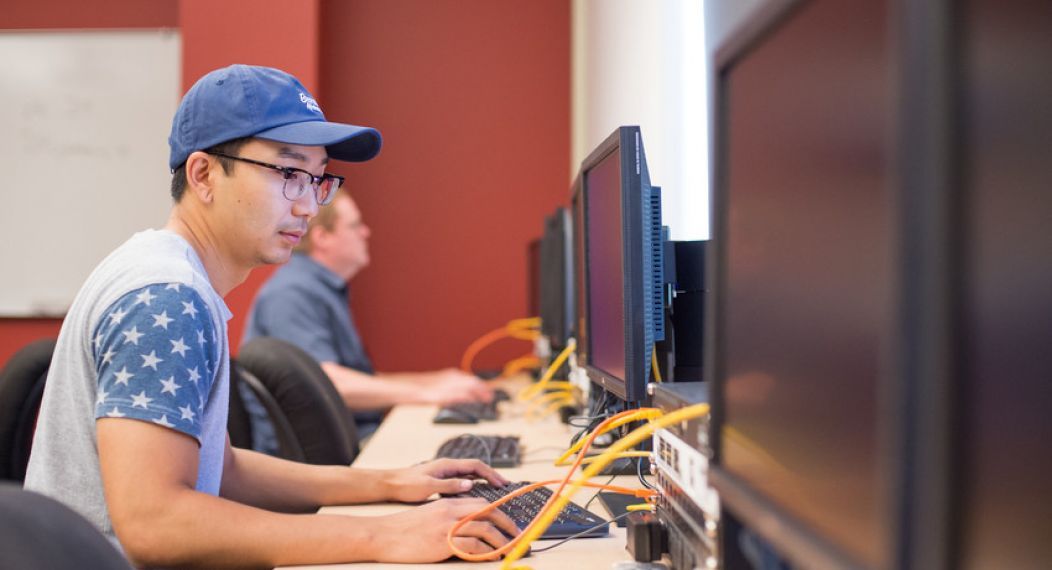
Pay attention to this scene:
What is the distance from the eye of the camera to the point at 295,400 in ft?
6.51

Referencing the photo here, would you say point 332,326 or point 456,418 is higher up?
point 332,326

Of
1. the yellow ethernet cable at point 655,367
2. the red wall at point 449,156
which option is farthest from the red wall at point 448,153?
the yellow ethernet cable at point 655,367

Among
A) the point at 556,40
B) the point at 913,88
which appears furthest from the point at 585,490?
the point at 556,40

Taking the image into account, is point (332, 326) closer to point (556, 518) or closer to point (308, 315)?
point (308, 315)

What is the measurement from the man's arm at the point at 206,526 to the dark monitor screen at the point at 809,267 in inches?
18.9

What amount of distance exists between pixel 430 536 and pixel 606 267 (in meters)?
0.51

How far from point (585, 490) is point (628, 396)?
0.37 meters

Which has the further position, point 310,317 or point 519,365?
point 519,365

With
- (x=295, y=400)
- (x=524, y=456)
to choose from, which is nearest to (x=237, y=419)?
(x=295, y=400)

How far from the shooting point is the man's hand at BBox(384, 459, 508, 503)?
4.50ft

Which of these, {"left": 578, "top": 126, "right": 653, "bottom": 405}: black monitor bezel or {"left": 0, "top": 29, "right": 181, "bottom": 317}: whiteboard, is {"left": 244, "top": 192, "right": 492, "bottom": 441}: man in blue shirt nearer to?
{"left": 0, "top": 29, "right": 181, "bottom": 317}: whiteboard

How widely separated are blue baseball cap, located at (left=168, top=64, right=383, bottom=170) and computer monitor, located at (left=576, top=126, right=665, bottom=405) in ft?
1.32

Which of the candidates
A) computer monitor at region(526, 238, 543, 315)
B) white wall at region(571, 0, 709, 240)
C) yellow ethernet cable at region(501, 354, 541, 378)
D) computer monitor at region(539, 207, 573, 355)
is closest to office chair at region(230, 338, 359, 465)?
computer monitor at region(539, 207, 573, 355)

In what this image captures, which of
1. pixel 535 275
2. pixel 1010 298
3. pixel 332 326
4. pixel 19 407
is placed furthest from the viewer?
pixel 535 275
